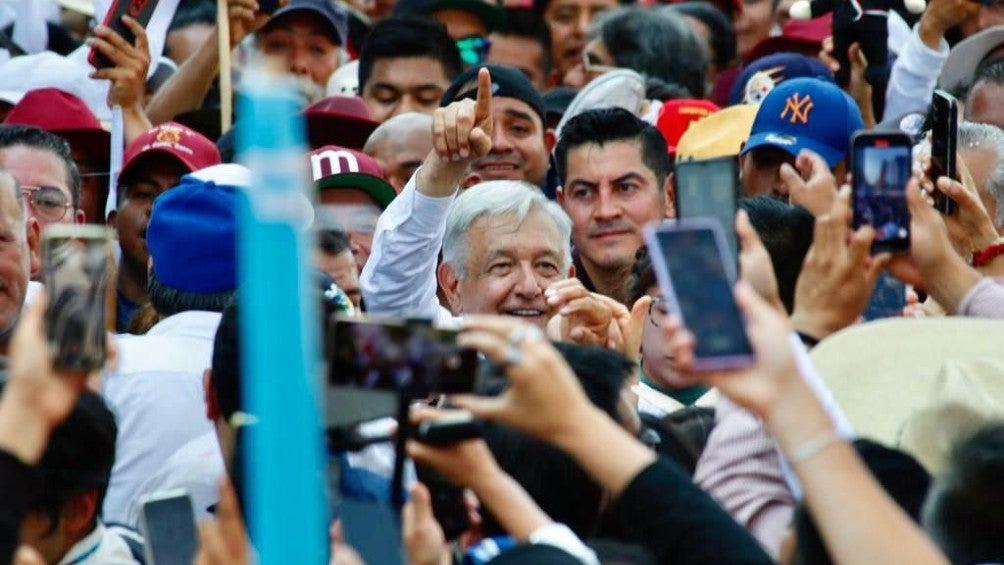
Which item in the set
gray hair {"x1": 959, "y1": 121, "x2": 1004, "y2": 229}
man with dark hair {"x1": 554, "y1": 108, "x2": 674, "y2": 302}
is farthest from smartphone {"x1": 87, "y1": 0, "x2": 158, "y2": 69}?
gray hair {"x1": 959, "y1": 121, "x2": 1004, "y2": 229}

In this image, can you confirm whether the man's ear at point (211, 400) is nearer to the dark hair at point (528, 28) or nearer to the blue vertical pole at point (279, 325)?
the blue vertical pole at point (279, 325)

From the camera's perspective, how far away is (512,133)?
7.58 meters

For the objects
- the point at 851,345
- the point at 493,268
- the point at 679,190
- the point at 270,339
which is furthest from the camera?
the point at 493,268

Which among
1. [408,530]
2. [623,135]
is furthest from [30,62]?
[408,530]

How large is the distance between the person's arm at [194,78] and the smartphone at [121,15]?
0.49 metres

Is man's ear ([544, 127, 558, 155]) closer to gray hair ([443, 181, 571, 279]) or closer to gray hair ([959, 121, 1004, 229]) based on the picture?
gray hair ([443, 181, 571, 279])

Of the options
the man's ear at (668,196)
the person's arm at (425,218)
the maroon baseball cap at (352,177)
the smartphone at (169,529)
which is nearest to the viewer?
the smartphone at (169,529)

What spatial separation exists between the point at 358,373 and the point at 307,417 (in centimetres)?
64

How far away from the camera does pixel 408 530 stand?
3105mm

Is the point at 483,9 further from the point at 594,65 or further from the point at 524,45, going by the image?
the point at 594,65

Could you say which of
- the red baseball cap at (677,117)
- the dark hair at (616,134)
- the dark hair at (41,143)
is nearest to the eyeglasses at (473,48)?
the red baseball cap at (677,117)

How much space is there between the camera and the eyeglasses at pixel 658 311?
5602 mm

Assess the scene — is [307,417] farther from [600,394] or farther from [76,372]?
[600,394]

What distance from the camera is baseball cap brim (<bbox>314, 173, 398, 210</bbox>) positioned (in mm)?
6773
